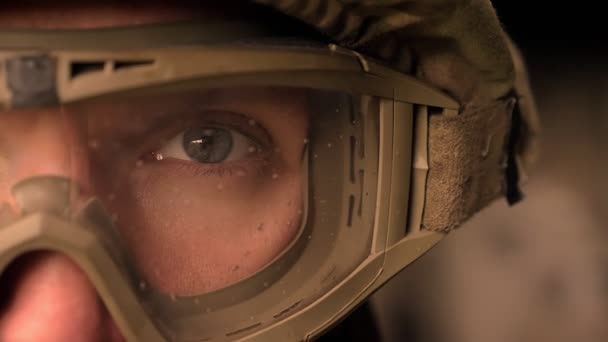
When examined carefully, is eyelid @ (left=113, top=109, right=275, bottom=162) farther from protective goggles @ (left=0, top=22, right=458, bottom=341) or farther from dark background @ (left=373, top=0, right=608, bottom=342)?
dark background @ (left=373, top=0, right=608, bottom=342)

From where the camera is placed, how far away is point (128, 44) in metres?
0.60

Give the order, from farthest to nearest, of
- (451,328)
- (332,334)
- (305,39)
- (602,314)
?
1. (451,328)
2. (602,314)
3. (332,334)
4. (305,39)

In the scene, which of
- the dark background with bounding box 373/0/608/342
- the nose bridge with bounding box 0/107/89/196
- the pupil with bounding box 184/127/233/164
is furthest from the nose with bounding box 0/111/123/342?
the dark background with bounding box 373/0/608/342

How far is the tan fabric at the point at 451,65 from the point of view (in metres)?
0.68

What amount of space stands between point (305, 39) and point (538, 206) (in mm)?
1020

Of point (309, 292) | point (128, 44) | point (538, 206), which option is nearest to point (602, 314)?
point (538, 206)

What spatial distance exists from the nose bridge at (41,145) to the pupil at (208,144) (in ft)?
0.37

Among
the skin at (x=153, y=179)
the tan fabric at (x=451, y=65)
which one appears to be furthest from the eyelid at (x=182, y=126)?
the tan fabric at (x=451, y=65)

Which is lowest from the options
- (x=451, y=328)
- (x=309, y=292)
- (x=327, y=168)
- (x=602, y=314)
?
(x=451, y=328)

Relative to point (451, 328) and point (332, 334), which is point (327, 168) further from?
point (451, 328)

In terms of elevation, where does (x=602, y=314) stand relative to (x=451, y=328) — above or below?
above

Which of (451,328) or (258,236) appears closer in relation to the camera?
(258,236)

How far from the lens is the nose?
597 millimetres

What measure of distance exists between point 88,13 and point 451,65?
1.24 feet
